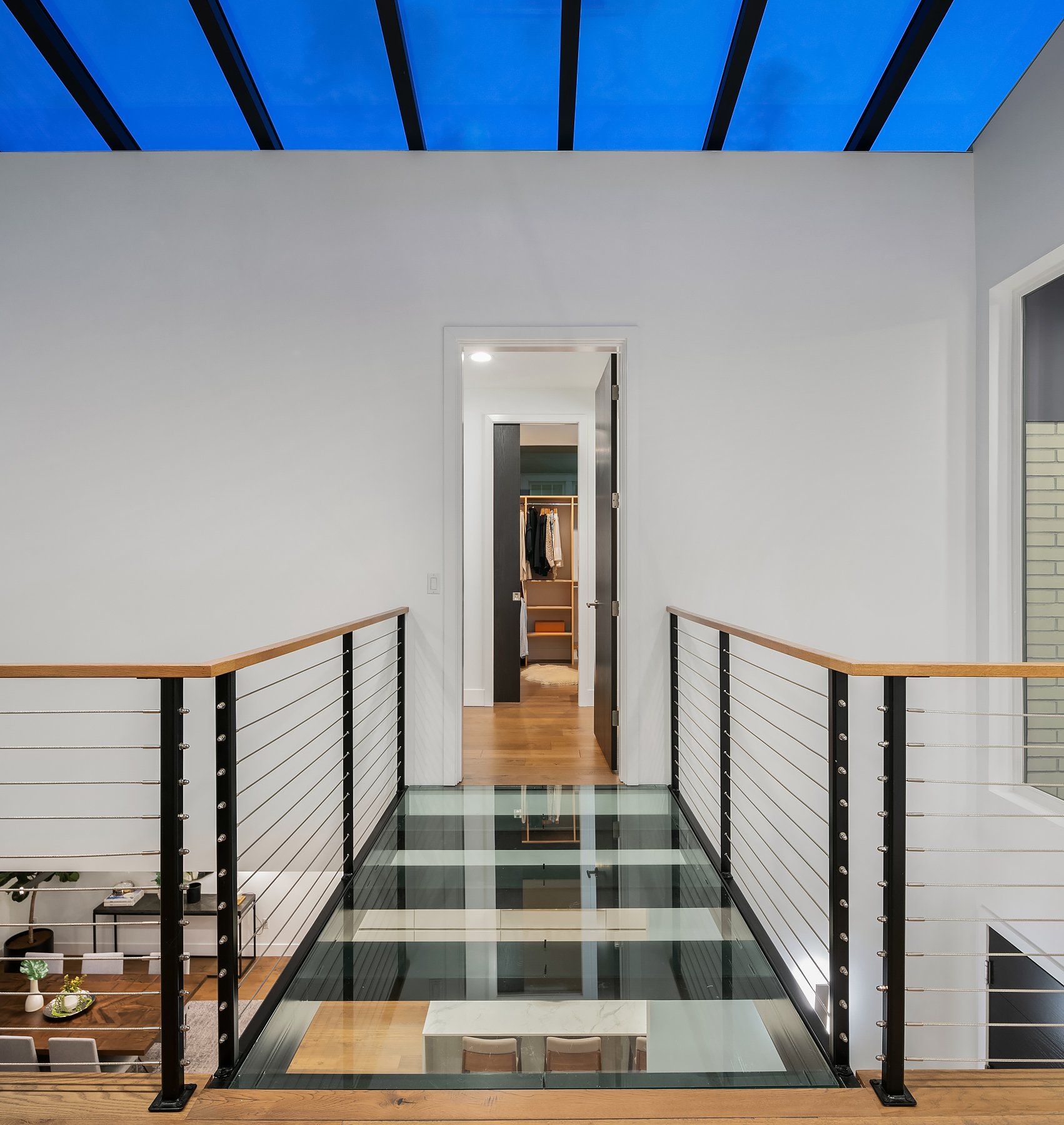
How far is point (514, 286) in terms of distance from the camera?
3617 mm

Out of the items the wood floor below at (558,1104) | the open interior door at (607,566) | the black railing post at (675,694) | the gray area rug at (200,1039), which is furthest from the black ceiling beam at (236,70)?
the gray area rug at (200,1039)

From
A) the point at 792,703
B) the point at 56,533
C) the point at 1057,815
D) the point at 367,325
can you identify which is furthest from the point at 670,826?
the point at 56,533

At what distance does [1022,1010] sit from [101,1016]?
5093 mm

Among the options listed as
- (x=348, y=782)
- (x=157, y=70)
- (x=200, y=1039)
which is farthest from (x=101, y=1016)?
(x=157, y=70)

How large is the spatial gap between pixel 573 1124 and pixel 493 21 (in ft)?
12.1

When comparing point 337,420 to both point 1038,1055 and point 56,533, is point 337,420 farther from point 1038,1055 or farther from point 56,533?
point 1038,1055

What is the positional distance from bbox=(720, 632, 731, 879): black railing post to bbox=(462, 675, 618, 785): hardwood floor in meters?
0.98

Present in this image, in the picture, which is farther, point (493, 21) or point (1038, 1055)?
point (1038, 1055)

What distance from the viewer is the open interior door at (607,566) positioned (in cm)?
382

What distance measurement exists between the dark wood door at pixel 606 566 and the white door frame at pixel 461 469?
5.0 inches

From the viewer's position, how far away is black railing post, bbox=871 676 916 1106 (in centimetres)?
153

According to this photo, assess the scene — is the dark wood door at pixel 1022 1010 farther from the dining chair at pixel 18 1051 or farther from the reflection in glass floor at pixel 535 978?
the dining chair at pixel 18 1051

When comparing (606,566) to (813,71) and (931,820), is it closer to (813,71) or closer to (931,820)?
(931,820)

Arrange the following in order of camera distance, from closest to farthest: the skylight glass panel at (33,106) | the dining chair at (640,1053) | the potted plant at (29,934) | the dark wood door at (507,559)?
the dining chair at (640,1053) → the skylight glass panel at (33,106) → the potted plant at (29,934) → the dark wood door at (507,559)
